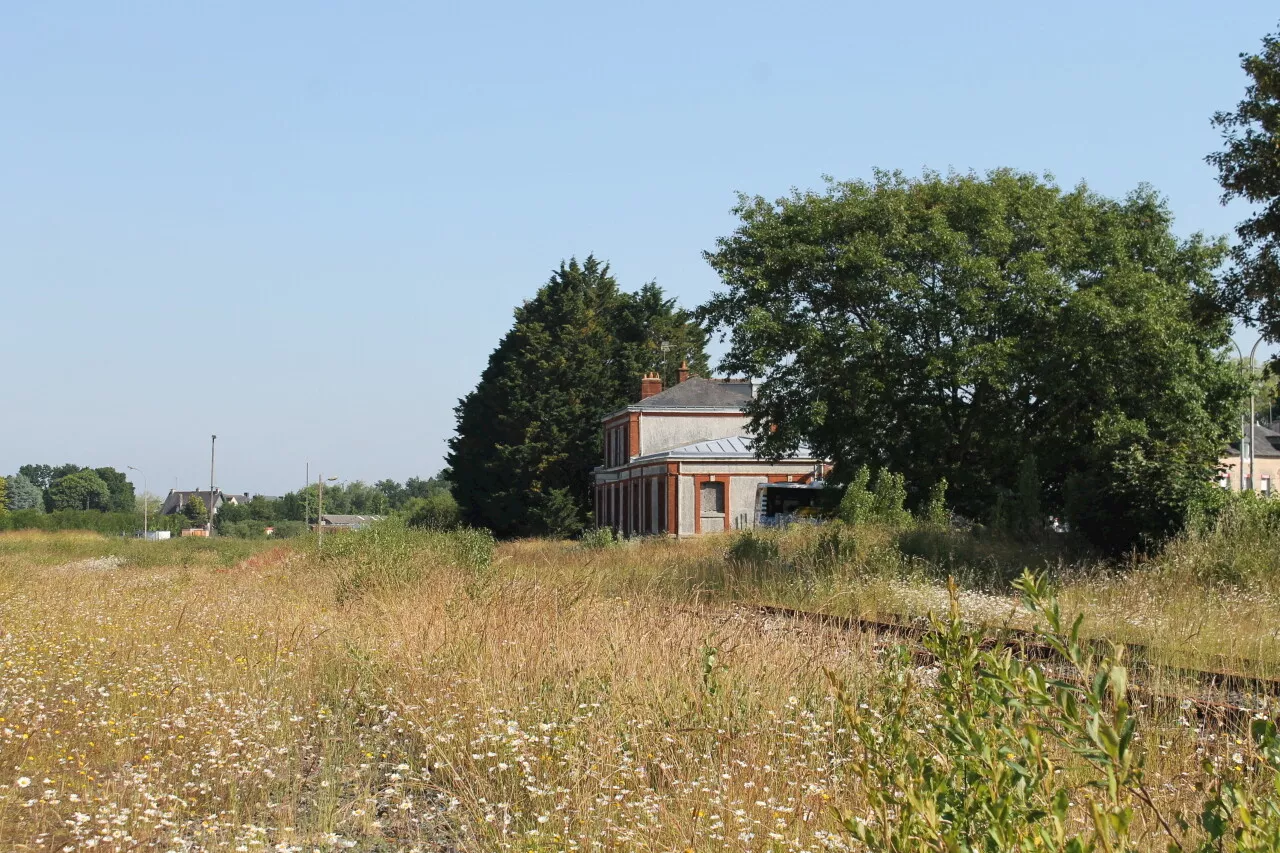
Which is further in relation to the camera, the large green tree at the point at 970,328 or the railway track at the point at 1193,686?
the large green tree at the point at 970,328

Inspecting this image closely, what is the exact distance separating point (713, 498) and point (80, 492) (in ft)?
559

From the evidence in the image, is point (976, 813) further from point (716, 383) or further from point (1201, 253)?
point (716, 383)

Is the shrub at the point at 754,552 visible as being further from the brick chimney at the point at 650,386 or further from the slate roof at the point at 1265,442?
the slate roof at the point at 1265,442

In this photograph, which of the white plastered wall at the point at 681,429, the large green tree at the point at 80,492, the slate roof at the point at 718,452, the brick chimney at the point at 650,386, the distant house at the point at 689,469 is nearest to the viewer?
the distant house at the point at 689,469

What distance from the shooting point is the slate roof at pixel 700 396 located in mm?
58500

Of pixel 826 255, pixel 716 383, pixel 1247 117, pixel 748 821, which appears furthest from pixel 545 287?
pixel 748 821

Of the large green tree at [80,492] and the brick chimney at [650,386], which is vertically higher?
the brick chimney at [650,386]

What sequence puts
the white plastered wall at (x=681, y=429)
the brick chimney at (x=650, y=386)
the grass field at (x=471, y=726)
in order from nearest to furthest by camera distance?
the grass field at (x=471, y=726), the white plastered wall at (x=681, y=429), the brick chimney at (x=650, y=386)

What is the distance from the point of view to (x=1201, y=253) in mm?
33812

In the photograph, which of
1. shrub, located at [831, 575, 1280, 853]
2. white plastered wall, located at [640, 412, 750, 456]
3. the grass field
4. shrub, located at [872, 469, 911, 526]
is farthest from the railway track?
white plastered wall, located at [640, 412, 750, 456]

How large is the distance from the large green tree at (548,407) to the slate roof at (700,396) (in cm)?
363

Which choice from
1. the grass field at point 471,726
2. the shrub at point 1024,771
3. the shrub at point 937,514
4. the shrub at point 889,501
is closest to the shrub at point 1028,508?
the shrub at point 937,514

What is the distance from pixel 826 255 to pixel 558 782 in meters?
A: 28.4

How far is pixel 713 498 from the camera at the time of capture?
51594 mm
